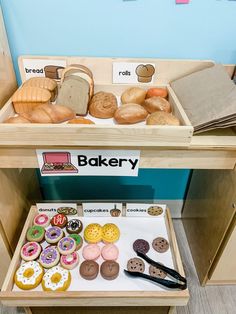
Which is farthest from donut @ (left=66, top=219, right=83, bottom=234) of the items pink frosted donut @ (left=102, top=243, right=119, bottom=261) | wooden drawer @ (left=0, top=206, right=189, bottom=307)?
wooden drawer @ (left=0, top=206, right=189, bottom=307)

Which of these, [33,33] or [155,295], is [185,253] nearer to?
[155,295]

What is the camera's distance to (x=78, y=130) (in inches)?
25.5

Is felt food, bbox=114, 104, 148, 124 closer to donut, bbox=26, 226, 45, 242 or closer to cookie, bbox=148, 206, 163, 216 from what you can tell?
cookie, bbox=148, 206, 163, 216

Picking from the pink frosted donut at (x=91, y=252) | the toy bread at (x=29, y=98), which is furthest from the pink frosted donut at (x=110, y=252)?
the toy bread at (x=29, y=98)

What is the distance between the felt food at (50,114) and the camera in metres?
0.70

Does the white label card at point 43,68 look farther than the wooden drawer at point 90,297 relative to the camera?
Yes

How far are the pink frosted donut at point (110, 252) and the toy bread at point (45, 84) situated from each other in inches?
21.0

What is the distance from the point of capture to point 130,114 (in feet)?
2.44

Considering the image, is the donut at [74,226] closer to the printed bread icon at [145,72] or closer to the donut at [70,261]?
the donut at [70,261]

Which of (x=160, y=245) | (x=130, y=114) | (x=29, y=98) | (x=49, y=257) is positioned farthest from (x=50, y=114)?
(x=160, y=245)

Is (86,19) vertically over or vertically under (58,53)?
over

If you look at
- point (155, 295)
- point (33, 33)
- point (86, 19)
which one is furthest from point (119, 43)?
point (155, 295)

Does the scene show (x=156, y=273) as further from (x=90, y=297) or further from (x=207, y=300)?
(x=207, y=300)

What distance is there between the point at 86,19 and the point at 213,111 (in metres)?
0.51
